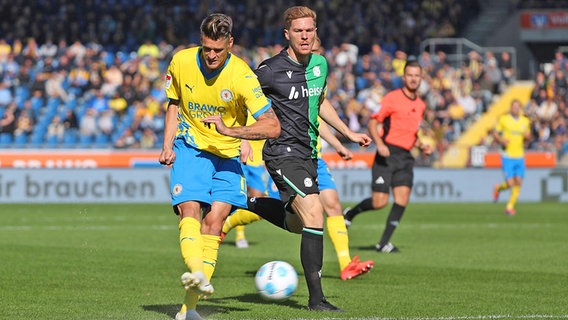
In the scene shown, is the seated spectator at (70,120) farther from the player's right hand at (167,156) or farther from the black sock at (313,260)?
the player's right hand at (167,156)

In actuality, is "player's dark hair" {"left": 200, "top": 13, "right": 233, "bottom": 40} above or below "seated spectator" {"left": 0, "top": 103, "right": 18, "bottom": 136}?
above

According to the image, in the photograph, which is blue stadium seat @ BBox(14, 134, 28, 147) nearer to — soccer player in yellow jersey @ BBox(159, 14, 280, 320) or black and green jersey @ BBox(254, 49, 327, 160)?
black and green jersey @ BBox(254, 49, 327, 160)

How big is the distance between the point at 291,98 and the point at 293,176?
680 mm

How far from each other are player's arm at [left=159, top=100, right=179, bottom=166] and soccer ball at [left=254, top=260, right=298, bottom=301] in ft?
4.68

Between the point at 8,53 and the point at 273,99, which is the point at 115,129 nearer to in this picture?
the point at 8,53

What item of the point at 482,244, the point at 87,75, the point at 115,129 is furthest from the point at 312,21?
the point at 87,75

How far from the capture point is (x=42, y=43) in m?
35.9

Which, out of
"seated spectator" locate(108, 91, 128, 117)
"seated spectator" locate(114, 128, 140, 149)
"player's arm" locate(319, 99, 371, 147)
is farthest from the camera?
"seated spectator" locate(108, 91, 128, 117)

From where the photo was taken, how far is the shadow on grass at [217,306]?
343 inches

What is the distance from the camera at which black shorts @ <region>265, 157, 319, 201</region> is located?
8938mm

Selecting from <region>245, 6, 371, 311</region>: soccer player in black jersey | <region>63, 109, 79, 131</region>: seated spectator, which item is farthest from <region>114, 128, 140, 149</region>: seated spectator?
<region>245, 6, 371, 311</region>: soccer player in black jersey

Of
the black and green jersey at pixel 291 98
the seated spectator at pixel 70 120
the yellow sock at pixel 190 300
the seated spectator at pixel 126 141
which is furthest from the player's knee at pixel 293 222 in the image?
the seated spectator at pixel 70 120

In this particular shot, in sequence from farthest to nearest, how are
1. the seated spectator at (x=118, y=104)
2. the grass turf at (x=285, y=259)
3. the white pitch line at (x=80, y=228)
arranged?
the seated spectator at (x=118, y=104) → the white pitch line at (x=80, y=228) → the grass turf at (x=285, y=259)

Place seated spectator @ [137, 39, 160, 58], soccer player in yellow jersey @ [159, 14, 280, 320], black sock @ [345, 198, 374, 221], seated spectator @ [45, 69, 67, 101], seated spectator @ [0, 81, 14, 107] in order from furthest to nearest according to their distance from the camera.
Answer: seated spectator @ [137, 39, 160, 58]
seated spectator @ [45, 69, 67, 101]
seated spectator @ [0, 81, 14, 107]
black sock @ [345, 198, 374, 221]
soccer player in yellow jersey @ [159, 14, 280, 320]
